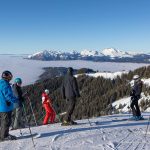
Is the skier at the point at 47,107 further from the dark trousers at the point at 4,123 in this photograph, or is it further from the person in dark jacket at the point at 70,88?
the dark trousers at the point at 4,123

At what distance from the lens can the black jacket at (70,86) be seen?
47.4ft

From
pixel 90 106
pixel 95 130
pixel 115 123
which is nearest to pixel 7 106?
pixel 95 130

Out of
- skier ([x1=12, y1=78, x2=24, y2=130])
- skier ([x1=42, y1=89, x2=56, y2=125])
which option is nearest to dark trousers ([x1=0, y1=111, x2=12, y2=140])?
skier ([x1=12, y1=78, x2=24, y2=130])

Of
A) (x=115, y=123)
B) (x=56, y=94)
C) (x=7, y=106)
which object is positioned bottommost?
(x=56, y=94)

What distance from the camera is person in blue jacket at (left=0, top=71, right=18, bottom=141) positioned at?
1134 cm

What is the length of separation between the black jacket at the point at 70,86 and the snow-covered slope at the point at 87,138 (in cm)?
131

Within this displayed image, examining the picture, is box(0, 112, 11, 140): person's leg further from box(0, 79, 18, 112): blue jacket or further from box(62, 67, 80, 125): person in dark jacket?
box(62, 67, 80, 125): person in dark jacket

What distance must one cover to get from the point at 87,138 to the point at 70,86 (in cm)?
304

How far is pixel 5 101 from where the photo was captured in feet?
37.6

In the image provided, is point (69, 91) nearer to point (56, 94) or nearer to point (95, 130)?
point (95, 130)

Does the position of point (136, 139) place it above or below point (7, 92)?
below

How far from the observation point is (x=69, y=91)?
14.5 metres

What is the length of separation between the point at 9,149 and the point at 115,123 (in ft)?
20.5

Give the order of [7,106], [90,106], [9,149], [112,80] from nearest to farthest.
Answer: [9,149] → [7,106] → [90,106] → [112,80]
